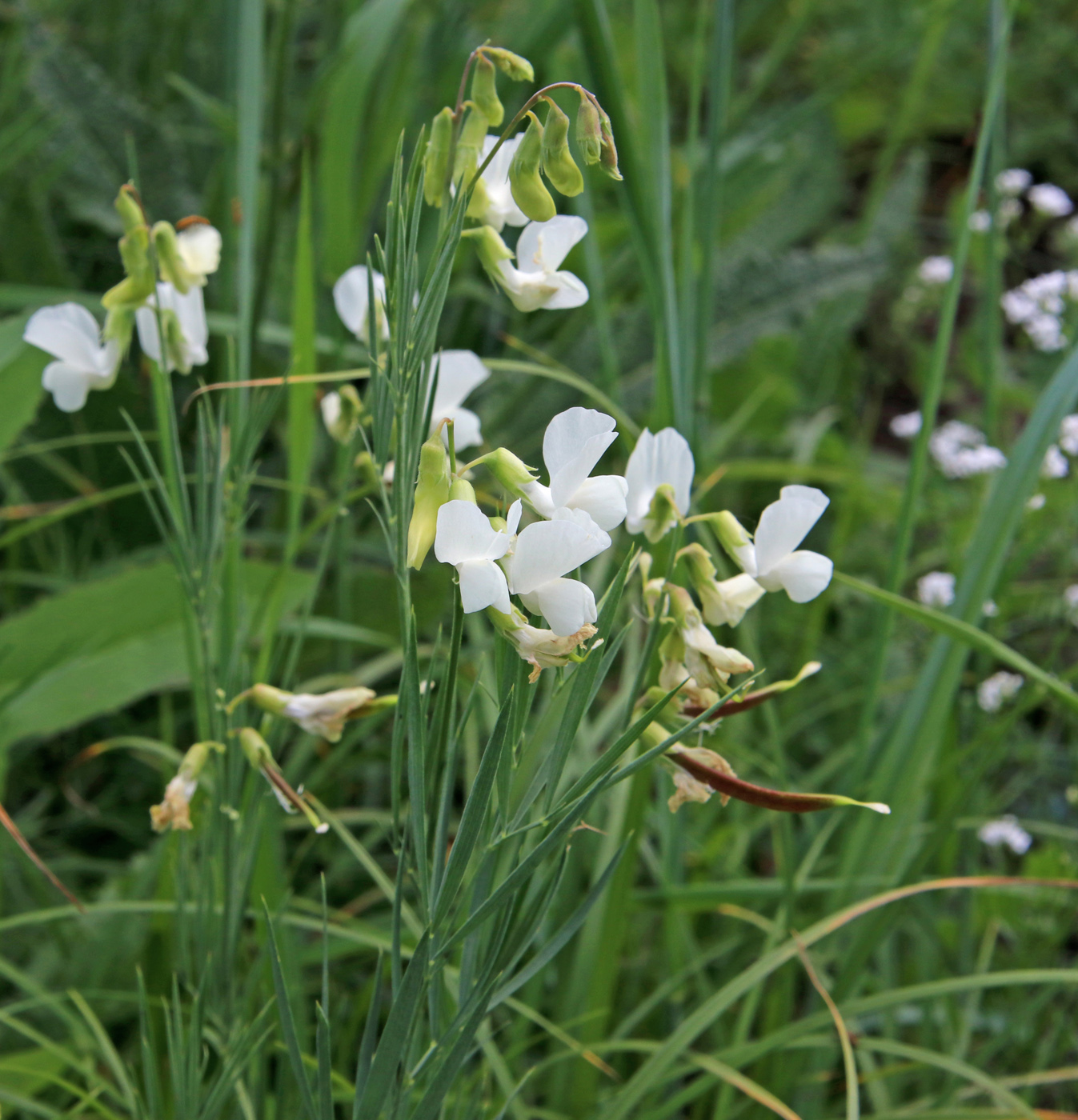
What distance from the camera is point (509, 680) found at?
39cm

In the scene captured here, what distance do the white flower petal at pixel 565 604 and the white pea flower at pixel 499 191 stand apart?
0.64 feet

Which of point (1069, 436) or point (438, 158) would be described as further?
point (1069, 436)

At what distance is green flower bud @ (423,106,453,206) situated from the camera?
1.38ft

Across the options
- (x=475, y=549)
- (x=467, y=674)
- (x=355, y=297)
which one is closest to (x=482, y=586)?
(x=475, y=549)

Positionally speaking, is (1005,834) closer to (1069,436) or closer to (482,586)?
(1069,436)

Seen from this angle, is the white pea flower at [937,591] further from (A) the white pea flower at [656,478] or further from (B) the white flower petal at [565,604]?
(B) the white flower petal at [565,604]

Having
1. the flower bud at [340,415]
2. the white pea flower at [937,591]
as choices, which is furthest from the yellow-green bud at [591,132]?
the white pea flower at [937,591]

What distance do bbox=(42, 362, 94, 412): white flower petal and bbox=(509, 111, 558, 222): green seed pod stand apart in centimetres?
30

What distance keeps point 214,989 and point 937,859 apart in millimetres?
677

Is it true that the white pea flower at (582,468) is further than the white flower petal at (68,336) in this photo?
No

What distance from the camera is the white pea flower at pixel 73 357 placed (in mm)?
578

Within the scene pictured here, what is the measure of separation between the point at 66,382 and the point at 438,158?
0.29m

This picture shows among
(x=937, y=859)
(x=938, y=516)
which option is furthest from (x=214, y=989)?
(x=938, y=516)

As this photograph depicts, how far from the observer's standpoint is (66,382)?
589mm
